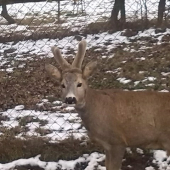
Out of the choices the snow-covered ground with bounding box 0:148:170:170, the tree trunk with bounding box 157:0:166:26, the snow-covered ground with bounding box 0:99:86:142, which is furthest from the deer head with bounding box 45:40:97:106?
the tree trunk with bounding box 157:0:166:26

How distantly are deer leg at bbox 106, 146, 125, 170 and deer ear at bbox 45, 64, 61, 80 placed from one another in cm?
104

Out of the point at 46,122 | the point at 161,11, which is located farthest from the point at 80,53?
the point at 161,11

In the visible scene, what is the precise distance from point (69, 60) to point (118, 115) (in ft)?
16.7

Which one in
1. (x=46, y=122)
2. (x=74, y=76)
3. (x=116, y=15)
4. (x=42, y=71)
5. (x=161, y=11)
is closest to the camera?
(x=74, y=76)

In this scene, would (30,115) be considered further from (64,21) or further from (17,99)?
(64,21)

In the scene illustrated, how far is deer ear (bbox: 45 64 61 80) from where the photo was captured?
5238mm

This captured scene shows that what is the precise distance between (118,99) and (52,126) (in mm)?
1712

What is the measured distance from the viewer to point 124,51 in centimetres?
1049

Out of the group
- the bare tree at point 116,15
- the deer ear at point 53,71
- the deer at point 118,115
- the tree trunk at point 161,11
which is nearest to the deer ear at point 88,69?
the deer at point 118,115

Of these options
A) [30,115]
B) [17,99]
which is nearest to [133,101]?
[30,115]

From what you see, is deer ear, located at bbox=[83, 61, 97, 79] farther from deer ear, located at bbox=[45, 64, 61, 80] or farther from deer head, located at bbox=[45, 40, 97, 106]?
deer ear, located at bbox=[45, 64, 61, 80]

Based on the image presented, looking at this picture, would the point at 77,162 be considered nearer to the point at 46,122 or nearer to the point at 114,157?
the point at 114,157

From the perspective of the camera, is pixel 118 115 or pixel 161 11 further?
pixel 161 11

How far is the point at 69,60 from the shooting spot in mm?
10211
